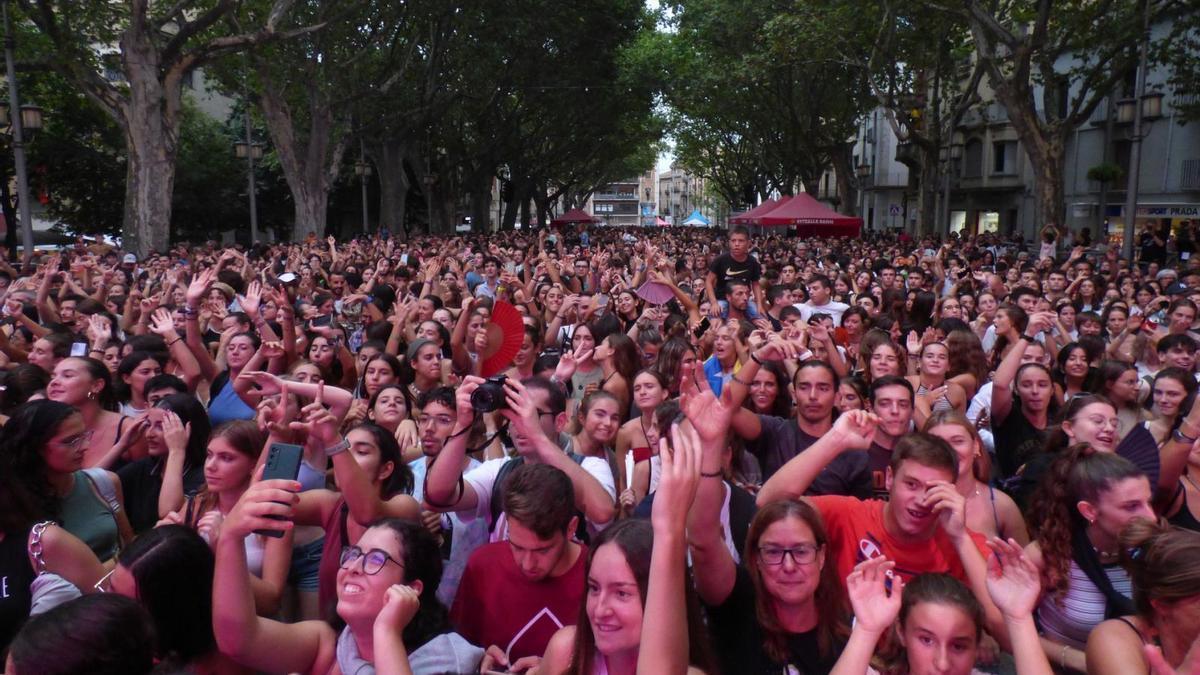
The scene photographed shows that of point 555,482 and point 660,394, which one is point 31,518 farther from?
point 660,394

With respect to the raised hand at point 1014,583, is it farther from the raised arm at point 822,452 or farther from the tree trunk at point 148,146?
the tree trunk at point 148,146

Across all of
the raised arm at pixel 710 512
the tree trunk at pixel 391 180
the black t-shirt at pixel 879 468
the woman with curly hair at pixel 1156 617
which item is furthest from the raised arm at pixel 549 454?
the tree trunk at pixel 391 180

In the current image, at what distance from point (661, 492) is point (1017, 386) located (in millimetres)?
3869

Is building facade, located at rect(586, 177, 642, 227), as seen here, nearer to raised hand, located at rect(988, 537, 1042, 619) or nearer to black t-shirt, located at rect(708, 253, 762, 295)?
black t-shirt, located at rect(708, 253, 762, 295)

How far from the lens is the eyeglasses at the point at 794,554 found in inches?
104

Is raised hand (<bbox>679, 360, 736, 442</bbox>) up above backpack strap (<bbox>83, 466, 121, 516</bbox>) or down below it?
above

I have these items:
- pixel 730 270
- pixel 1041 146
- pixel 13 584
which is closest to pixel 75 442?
pixel 13 584

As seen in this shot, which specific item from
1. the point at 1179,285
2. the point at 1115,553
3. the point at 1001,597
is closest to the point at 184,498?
the point at 1001,597

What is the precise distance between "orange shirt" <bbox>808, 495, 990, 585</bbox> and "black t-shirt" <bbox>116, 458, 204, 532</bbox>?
281cm

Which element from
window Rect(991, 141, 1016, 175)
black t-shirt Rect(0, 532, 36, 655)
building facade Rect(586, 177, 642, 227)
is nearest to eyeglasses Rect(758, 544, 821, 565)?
black t-shirt Rect(0, 532, 36, 655)

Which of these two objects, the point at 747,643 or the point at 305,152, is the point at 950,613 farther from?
the point at 305,152

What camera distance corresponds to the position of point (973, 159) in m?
39.0

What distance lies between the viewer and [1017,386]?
5309 millimetres

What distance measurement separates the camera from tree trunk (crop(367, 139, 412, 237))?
96.1 ft
